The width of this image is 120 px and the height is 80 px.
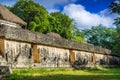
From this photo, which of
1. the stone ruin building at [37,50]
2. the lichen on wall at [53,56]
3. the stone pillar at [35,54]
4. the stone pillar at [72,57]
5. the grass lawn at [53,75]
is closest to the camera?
the grass lawn at [53,75]

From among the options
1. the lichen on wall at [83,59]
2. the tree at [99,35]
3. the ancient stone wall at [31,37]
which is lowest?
the lichen on wall at [83,59]

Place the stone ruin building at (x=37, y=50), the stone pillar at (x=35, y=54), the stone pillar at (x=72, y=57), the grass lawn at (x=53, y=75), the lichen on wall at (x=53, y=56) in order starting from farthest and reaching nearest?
the stone pillar at (x=72, y=57) → the lichen on wall at (x=53, y=56) → the stone pillar at (x=35, y=54) → the stone ruin building at (x=37, y=50) → the grass lawn at (x=53, y=75)

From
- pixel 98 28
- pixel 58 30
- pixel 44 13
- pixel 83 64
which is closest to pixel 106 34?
pixel 98 28

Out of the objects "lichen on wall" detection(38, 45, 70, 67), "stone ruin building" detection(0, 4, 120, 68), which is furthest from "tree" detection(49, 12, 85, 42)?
"lichen on wall" detection(38, 45, 70, 67)

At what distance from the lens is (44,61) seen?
20016 millimetres

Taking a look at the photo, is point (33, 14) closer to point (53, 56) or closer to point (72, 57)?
point (72, 57)

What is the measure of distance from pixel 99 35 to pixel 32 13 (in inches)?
1245

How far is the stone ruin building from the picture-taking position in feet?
53.5

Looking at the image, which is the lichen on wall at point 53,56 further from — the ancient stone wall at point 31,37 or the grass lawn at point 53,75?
the grass lawn at point 53,75

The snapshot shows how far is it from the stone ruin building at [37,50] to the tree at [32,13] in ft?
64.6

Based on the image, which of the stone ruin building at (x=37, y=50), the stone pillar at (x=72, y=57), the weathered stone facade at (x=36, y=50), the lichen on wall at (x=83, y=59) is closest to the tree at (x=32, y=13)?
the stone ruin building at (x=37, y=50)

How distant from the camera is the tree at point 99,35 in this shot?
245 feet

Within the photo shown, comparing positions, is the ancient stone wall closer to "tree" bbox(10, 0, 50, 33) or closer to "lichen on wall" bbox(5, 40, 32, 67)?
"lichen on wall" bbox(5, 40, 32, 67)

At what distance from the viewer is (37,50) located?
19.4 metres
